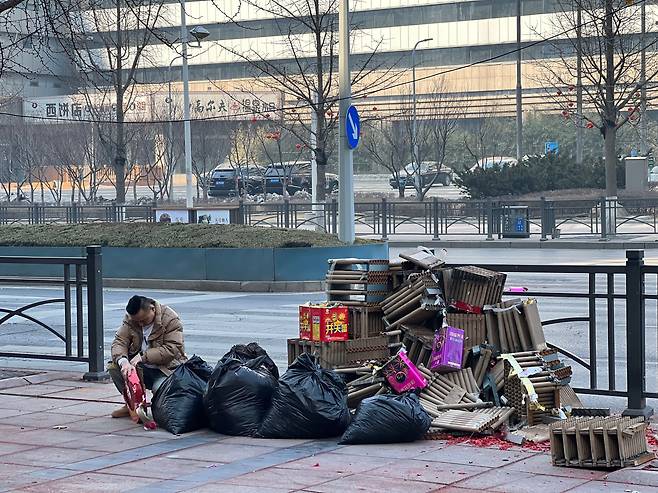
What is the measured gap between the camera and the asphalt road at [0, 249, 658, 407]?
12930 mm

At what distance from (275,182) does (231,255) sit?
1520 inches

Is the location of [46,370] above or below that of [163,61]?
below

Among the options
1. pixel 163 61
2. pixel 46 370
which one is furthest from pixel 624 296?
pixel 163 61

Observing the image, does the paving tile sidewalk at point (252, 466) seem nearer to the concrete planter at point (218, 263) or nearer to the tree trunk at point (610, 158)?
the concrete planter at point (218, 263)

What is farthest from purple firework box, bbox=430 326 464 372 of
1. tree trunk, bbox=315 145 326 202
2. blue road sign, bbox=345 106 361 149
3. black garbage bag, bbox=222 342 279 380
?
tree trunk, bbox=315 145 326 202

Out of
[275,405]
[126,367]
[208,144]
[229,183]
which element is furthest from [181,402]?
[229,183]

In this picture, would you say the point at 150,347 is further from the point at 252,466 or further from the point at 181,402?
the point at 252,466

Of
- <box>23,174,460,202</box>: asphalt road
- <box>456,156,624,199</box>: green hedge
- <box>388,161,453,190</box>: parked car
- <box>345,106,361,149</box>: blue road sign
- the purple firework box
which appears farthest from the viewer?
<box>23,174,460,202</box>: asphalt road

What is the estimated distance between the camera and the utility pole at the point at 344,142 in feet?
75.9

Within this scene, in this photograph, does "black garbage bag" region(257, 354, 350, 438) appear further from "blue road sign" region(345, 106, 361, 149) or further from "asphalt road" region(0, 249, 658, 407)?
"blue road sign" region(345, 106, 361, 149)

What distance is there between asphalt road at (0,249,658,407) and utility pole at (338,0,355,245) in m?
3.11

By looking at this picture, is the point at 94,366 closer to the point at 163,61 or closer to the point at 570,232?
the point at 570,232

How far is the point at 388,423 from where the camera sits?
8.12m

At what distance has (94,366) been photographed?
1130 centimetres
